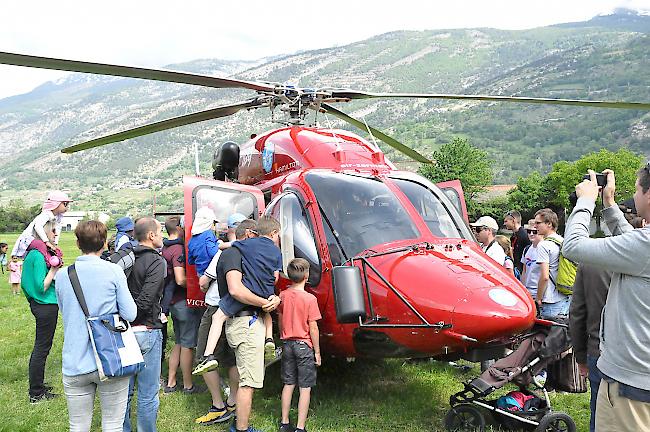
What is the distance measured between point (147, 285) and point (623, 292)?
11.1 feet

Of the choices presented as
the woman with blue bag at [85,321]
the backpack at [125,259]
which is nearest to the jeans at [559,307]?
the backpack at [125,259]

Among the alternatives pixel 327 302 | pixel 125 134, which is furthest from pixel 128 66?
pixel 327 302

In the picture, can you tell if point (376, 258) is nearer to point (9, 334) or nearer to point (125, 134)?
point (125, 134)

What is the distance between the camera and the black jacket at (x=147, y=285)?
14.3 ft

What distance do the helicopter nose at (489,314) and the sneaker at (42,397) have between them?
4492mm

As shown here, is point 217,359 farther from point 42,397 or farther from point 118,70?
point 118,70

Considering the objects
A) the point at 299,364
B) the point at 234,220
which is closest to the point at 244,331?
the point at 299,364

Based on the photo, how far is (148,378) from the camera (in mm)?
4344

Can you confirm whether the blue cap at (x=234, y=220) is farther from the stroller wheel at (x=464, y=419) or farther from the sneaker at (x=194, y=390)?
the stroller wheel at (x=464, y=419)

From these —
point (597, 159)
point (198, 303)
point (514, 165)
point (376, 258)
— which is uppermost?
point (376, 258)

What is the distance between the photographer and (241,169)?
814cm

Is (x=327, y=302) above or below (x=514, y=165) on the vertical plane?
above

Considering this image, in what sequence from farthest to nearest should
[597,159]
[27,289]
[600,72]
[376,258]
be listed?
[600,72] < [597,159] < [27,289] < [376,258]

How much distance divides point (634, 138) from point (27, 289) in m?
131
